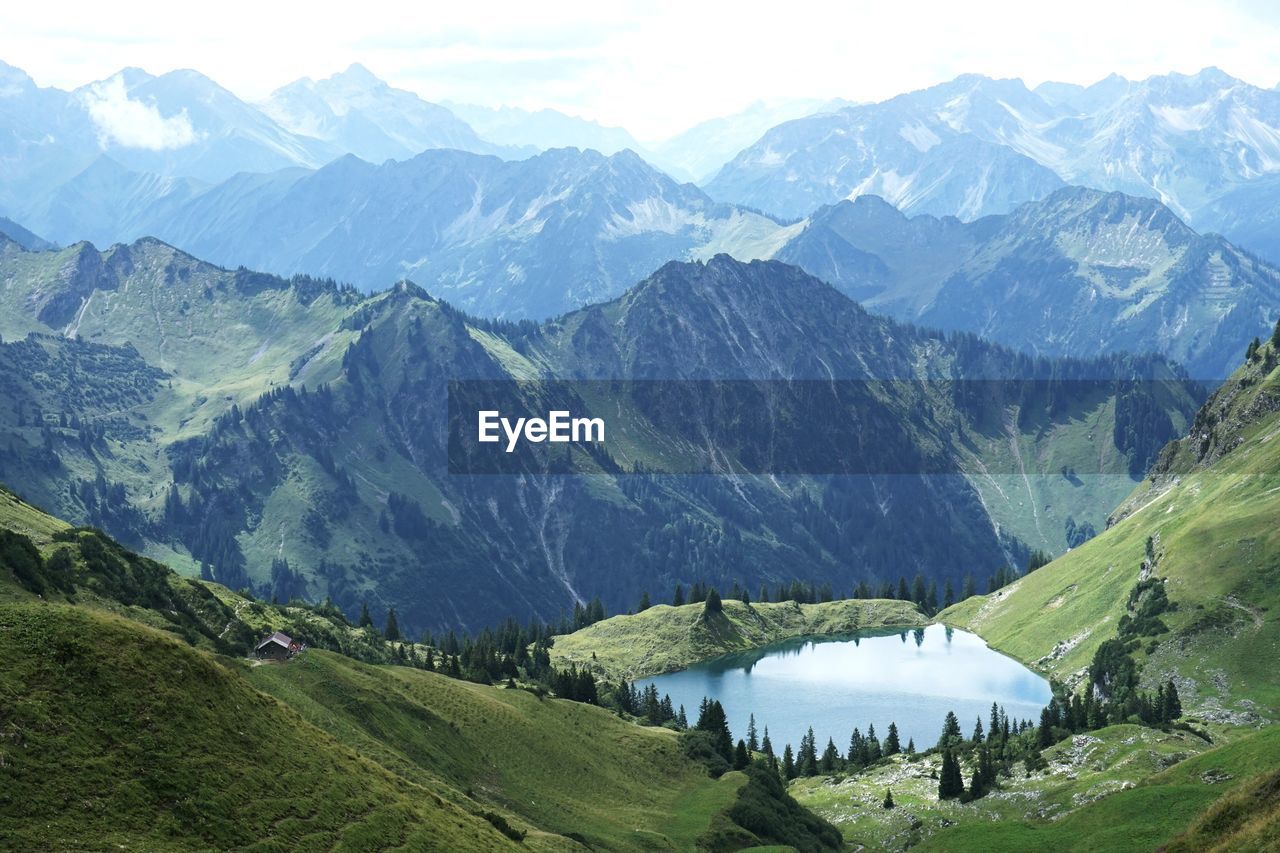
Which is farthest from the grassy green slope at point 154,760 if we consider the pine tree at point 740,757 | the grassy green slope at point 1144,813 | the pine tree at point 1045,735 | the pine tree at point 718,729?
the pine tree at point 1045,735

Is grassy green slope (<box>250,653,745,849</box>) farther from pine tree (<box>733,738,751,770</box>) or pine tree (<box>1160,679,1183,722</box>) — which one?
pine tree (<box>1160,679,1183,722</box>)

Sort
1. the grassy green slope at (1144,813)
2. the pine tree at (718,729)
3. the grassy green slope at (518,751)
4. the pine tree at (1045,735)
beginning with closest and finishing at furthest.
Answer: the grassy green slope at (1144,813) < the grassy green slope at (518,751) < the pine tree at (1045,735) < the pine tree at (718,729)

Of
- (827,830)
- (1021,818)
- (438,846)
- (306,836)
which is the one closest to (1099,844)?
(1021,818)

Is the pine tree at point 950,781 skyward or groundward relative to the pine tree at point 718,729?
groundward

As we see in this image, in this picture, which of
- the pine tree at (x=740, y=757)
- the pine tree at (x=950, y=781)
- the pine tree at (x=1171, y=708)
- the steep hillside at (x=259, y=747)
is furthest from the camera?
the pine tree at (x=1171, y=708)

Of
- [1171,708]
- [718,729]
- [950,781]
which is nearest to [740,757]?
[718,729]

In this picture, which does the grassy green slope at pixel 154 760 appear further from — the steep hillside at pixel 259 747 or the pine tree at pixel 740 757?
the pine tree at pixel 740 757

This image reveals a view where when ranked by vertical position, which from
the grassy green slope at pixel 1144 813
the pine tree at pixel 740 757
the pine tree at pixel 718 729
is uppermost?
the pine tree at pixel 718 729

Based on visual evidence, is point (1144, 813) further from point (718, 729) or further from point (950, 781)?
point (718, 729)
